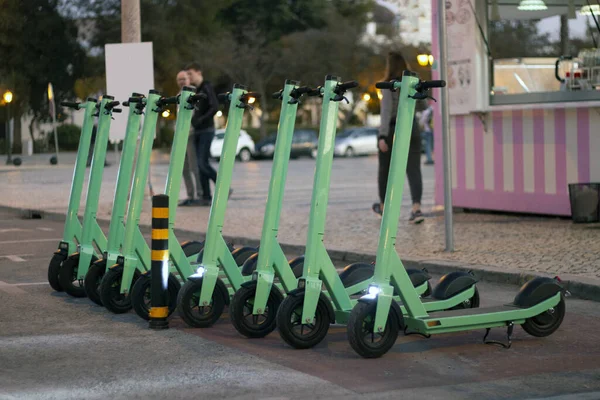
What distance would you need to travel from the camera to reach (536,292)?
24.0 feet

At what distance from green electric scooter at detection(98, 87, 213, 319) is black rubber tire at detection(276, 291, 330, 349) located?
144 cm

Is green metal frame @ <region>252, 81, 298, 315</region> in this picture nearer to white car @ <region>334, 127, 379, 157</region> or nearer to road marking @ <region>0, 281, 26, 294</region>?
road marking @ <region>0, 281, 26, 294</region>

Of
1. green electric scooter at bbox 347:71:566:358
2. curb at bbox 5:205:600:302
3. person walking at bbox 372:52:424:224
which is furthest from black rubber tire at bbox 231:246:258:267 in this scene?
person walking at bbox 372:52:424:224

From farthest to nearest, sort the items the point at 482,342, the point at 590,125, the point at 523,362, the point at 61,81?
1. the point at 61,81
2. the point at 590,125
3. the point at 482,342
4. the point at 523,362

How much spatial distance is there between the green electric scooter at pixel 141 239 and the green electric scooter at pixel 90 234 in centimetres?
71

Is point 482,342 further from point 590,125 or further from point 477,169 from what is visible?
point 477,169

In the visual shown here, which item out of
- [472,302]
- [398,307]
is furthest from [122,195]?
[398,307]

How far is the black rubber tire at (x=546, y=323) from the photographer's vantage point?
7340 millimetres

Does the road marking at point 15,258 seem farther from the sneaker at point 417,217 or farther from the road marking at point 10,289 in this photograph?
the sneaker at point 417,217

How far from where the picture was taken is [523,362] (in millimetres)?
6684

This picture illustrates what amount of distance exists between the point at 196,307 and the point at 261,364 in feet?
4.30

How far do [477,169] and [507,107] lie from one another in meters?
1.07

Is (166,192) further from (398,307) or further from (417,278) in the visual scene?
(398,307)

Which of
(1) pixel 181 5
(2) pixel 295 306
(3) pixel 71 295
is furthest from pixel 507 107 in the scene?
(1) pixel 181 5
